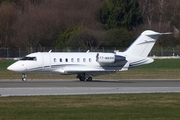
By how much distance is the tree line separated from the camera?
81938 mm

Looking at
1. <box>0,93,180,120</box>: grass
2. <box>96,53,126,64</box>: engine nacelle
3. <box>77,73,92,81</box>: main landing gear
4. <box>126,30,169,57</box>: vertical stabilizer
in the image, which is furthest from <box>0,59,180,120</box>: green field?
<box>126,30,169,57</box>: vertical stabilizer

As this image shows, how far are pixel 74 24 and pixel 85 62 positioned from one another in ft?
167

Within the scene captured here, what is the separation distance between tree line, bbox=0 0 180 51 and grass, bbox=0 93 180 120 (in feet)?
176

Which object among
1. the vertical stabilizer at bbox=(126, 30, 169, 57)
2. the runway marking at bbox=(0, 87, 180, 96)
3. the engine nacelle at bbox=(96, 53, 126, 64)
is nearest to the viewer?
the runway marking at bbox=(0, 87, 180, 96)

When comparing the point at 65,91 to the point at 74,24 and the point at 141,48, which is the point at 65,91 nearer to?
the point at 141,48

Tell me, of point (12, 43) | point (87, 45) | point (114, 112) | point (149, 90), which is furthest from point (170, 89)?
point (12, 43)

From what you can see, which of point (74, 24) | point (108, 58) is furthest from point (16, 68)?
point (74, 24)

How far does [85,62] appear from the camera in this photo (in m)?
38.1

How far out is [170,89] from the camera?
29812mm

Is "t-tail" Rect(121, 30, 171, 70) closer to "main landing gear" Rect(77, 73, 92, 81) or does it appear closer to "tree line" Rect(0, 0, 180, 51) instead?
"main landing gear" Rect(77, 73, 92, 81)

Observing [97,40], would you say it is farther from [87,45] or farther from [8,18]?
[8,18]

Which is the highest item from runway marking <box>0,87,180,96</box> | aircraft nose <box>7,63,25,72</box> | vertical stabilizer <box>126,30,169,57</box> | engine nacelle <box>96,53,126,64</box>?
vertical stabilizer <box>126,30,169,57</box>

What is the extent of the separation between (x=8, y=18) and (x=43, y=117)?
71.3 metres

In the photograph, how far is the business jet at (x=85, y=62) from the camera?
3678cm
